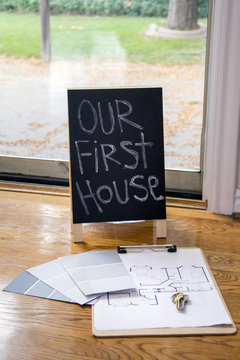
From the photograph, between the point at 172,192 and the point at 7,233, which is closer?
the point at 7,233

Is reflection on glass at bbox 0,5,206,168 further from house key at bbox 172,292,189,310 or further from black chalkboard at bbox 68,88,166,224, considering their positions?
house key at bbox 172,292,189,310

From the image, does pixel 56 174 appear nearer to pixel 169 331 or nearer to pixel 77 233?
pixel 77 233

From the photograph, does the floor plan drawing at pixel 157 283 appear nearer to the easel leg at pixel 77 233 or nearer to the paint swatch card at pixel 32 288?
the paint swatch card at pixel 32 288

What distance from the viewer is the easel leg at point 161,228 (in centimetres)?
190

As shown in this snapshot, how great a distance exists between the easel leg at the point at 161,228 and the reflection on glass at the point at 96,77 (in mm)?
490

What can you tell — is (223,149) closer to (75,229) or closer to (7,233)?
(75,229)

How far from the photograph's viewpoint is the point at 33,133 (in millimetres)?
2535

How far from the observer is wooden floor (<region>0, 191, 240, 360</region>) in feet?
4.46

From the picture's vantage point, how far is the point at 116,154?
186cm

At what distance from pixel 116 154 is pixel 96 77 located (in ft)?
2.11

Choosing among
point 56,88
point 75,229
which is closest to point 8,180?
point 56,88

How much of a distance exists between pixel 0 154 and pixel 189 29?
3.33ft

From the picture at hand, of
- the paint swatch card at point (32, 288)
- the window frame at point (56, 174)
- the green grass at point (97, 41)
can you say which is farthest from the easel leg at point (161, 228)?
the green grass at point (97, 41)

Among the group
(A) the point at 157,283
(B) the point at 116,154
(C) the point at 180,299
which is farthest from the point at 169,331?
(B) the point at 116,154
